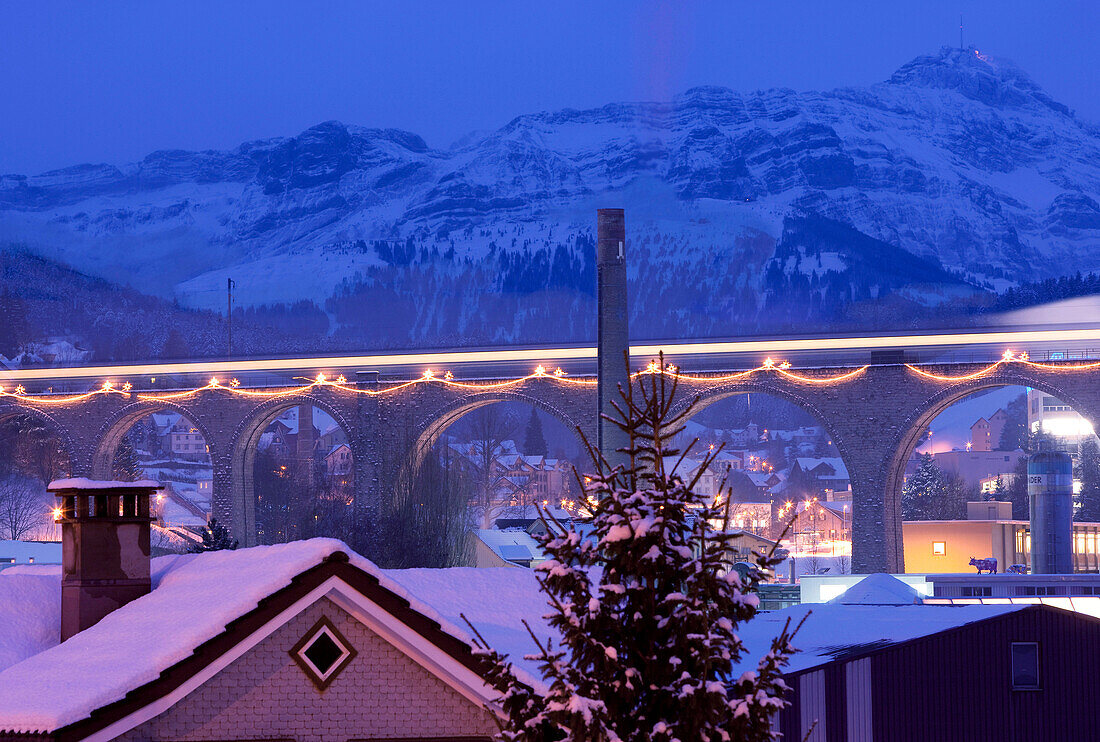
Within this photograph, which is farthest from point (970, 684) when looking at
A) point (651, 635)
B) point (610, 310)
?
point (610, 310)

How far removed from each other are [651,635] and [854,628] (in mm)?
10564

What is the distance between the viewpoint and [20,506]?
70.9 m

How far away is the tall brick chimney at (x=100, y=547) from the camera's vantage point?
11.2 metres

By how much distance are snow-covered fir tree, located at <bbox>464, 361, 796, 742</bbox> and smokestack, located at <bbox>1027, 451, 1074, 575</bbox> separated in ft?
120

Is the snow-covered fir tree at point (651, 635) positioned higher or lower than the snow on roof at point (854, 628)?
higher

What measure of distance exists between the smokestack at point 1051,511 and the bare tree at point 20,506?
4698cm

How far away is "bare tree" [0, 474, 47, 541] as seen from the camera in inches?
2655

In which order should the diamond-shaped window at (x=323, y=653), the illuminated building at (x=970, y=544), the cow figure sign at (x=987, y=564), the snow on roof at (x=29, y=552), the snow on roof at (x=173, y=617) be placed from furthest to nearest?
the illuminated building at (x=970, y=544) → the cow figure sign at (x=987, y=564) → the snow on roof at (x=29, y=552) → the diamond-shaped window at (x=323, y=653) → the snow on roof at (x=173, y=617)

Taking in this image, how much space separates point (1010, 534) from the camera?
165ft

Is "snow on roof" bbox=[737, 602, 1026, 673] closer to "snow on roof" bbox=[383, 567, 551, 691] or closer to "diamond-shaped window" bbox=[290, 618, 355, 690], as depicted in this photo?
"snow on roof" bbox=[383, 567, 551, 691]

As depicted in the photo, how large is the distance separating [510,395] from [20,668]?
131 feet

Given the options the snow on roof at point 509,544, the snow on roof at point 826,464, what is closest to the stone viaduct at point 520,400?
the snow on roof at point 509,544

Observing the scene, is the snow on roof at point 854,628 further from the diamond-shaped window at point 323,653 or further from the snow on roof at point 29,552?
the snow on roof at point 29,552

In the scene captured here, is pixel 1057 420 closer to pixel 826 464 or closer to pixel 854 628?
pixel 826 464
